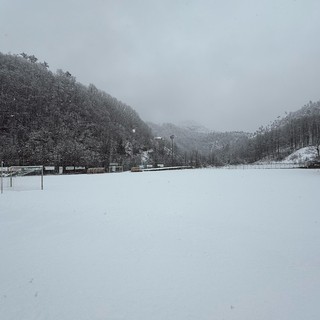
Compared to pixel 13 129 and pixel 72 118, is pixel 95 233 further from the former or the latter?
pixel 72 118

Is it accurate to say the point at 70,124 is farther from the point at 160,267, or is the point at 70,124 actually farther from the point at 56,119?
the point at 160,267

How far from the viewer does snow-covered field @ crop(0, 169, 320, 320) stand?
3.02 metres

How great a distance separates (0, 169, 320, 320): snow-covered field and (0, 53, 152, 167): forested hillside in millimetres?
74544

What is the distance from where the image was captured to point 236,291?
132 inches

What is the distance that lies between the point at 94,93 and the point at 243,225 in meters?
144

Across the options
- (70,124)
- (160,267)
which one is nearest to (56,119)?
(70,124)

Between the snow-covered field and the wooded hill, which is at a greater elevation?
the wooded hill

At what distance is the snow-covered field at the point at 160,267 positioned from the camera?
3.02 m

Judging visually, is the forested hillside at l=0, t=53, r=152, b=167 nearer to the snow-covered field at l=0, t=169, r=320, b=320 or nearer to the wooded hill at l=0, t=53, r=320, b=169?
the wooded hill at l=0, t=53, r=320, b=169

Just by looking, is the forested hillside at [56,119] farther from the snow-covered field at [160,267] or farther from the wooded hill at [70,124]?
the snow-covered field at [160,267]

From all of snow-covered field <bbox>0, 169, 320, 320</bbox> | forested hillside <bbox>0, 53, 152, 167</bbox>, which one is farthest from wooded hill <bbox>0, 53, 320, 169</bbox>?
snow-covered field <bbox>0, 169, 320, 320</bbox>

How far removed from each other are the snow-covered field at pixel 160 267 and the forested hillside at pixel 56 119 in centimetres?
7454

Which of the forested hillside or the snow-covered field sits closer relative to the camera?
the snow-covered field

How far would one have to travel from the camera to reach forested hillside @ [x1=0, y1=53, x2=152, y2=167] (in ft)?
299
